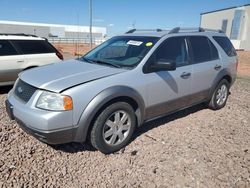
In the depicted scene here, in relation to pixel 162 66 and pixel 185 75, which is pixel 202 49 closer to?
pixel 185 75

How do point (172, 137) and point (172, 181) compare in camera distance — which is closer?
point (172, 181)

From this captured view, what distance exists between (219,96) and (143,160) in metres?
2.96

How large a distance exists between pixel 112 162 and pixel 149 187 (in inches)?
26.5

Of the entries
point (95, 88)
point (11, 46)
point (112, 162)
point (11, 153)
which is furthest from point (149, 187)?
point (11, 46)

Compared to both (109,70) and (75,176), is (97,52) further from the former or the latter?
(75,176)

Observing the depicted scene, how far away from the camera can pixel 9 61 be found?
609cm

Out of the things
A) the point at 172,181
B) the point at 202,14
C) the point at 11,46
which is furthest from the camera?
the point at 202,14

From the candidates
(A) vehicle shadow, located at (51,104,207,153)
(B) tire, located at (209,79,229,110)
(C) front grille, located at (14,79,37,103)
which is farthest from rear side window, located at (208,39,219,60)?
(C) front grille, located at (14,79,37,103)

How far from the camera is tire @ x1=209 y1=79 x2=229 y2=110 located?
5.26 meters

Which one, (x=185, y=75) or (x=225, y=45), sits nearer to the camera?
(x=185, y=75)

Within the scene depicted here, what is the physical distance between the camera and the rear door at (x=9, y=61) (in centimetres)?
602

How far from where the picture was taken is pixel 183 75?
4164 millimetres

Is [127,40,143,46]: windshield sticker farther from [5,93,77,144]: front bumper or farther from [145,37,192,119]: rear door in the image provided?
[5,93,77,144]: front bumper

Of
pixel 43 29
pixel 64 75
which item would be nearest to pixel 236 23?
pixel 64 75
